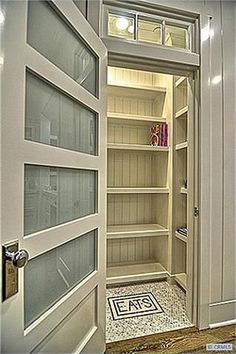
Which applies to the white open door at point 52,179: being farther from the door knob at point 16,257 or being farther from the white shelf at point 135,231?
the white shelf at point 135,231

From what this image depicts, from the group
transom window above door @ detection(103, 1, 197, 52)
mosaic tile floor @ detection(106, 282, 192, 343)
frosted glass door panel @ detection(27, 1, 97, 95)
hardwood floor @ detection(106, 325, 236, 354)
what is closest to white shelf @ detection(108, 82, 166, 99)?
transom window above door @ detection(103, 1, 197, 52)

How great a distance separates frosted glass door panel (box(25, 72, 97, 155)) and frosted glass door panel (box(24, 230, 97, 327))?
0.52m

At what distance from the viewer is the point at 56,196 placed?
45.2 inches

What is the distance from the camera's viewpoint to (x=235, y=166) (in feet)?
6.52

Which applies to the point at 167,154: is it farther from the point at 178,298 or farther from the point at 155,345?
the point at 155,345

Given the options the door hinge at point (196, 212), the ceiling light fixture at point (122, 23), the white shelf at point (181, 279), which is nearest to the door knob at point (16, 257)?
the door hinge at point (196, 212)

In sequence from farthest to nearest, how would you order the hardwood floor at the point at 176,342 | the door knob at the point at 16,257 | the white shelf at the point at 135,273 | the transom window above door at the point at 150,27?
the white shelf at the point at 135,273
the transom window above door at the point at 150,27
the hardwood floor at the point at 176,342
the door knob at the point at 16,257

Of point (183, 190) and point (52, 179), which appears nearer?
point (52, 179)

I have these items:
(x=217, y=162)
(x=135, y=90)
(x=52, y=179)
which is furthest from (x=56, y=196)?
(x=135, y=90)

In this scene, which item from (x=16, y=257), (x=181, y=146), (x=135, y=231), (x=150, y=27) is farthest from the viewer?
(x=135, y=231)

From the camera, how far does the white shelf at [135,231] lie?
2631 millimetres

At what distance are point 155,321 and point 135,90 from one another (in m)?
2.41

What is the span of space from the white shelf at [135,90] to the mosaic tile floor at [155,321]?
2.28 metres

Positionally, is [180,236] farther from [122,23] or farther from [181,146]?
[122,23]
